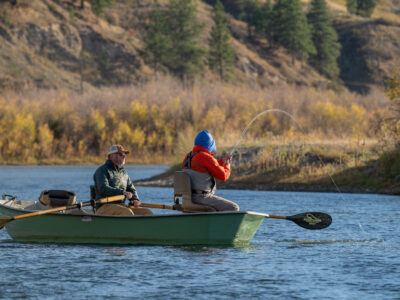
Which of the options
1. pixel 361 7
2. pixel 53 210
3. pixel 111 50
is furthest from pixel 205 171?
pixel 361 7

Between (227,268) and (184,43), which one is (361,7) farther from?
(227,268)

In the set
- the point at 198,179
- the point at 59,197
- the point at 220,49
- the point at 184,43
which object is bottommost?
the point at 59,197

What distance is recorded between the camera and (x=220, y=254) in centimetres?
1458

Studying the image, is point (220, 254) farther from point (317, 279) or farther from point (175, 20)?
point (175, 20)

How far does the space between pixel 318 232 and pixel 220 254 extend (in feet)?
15.4

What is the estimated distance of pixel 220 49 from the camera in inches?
3602

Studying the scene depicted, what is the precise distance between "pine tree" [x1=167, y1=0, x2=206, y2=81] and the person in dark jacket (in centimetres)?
7284

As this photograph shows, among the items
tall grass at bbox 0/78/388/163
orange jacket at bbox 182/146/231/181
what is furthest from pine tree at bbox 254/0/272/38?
orange jacket at bbox 182/146/231/181

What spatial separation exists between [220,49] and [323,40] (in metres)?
19.9

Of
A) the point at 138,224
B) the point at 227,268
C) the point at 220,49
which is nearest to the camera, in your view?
the point at 227,268

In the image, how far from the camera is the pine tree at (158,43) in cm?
8900

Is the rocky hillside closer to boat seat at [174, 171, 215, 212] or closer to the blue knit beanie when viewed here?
boat seat at [174, 171, 215, 212]

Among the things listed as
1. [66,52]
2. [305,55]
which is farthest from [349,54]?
[66,52]

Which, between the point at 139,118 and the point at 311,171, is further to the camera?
the point at 139,118
